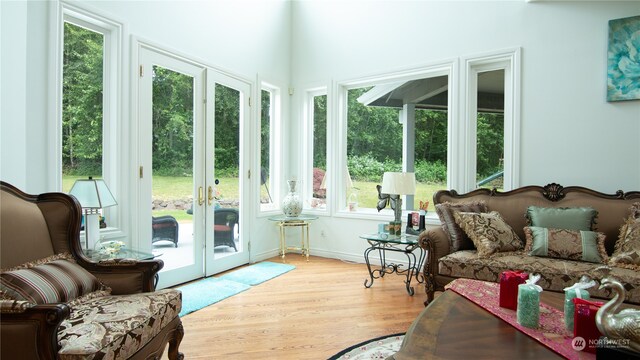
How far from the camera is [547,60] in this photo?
363cm

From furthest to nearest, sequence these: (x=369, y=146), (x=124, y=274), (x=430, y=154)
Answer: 1. (x=369, y=146)
2. (x=430, y=154)
3. (x=124, y=274)

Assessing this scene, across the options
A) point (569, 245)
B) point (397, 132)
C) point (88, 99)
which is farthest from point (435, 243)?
point (88, 99)

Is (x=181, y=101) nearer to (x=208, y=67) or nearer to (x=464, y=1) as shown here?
(x=208, y=67)

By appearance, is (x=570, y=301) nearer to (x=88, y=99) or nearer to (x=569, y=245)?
(x=569, y=245)

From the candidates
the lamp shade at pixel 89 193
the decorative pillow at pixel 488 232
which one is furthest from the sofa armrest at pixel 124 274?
the decorative pillow at pixel 488 232

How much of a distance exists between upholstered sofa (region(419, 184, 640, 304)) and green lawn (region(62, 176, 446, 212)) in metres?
0.70

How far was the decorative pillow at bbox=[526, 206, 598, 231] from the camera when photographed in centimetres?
304

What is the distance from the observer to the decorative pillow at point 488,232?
3.02m

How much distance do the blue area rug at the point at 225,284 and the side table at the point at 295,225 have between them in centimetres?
45

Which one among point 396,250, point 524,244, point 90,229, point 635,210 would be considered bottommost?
point 396,250

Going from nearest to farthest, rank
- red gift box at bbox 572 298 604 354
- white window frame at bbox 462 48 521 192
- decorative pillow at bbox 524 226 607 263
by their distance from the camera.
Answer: red gift box at bbox 572 298 604 354 < decorative pillow at bbox 524 226 607 263 < white window frame at bbox 462 48 521 192

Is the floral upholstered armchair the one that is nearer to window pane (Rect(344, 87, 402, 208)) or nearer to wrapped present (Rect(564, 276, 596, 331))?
wrapped present (Rect(564, 276, 596, 331))

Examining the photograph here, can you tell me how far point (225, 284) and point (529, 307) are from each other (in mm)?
2878

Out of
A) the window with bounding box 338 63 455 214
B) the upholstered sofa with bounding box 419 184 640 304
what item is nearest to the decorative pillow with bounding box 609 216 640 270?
the upholstered sofa with bounding box 419 184 640 304
